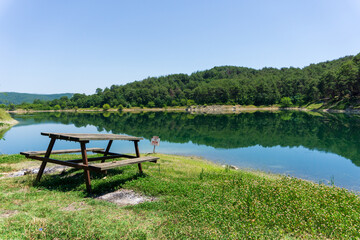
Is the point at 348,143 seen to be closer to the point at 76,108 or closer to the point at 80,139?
the point at 80,139

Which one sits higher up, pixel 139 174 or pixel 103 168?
pixel 103 168

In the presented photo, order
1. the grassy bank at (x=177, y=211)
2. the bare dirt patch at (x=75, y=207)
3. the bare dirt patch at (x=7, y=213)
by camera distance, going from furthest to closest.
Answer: the bare dirt patch at (x=75, y=207) < the bare dirt patch at (x=7, y=213) < the grassy bank at (x=177, y=211)

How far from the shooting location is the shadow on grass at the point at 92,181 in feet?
29.1

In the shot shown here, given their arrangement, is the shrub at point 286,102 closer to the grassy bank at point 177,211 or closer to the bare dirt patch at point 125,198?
the grassy bank at point 177,211

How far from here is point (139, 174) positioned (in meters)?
10.8

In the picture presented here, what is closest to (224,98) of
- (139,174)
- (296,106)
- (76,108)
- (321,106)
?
(296,106)

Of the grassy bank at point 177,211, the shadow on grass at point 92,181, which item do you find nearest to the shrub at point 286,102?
the grassy bank at point 177,211

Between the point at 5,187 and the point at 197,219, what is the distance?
7753mm

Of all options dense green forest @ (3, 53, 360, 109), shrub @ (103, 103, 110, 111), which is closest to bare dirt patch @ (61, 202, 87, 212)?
dense green forest @ (3, 53, 360, 109)

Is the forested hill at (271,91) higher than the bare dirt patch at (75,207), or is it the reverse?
the forested hill at (271,91)

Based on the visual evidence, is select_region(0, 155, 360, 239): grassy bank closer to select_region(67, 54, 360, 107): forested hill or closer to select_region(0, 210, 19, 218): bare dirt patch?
select_region(0, 210, 19, 218): bare dirt patch

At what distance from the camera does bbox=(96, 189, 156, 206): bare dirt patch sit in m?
7.76

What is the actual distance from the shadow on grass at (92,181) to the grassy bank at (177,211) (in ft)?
0.14

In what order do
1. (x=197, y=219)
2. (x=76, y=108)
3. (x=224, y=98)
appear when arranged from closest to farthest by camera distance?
(x=197, y=219), (x=224, y=98), (x=76, y=108)
